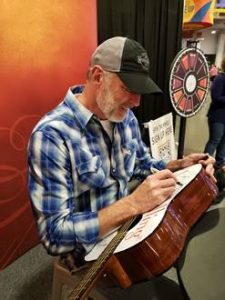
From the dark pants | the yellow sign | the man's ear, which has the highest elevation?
the yellow sign

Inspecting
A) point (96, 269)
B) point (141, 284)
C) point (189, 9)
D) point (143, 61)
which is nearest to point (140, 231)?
point (96, 269)

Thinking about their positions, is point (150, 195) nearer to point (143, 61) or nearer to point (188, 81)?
point (143, 61)

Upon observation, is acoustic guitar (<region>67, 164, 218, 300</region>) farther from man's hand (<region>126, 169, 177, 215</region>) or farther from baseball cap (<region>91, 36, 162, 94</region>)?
baseball cap (<region>91, 36, 162, 94</region>)

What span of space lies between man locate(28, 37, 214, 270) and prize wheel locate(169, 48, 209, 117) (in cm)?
124

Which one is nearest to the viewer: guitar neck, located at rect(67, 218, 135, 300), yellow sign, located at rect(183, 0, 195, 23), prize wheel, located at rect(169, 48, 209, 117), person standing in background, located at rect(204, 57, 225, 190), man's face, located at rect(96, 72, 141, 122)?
guitar neck, located at rect(67, 218, 135, 300)

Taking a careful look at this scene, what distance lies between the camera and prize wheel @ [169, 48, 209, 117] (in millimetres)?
2168

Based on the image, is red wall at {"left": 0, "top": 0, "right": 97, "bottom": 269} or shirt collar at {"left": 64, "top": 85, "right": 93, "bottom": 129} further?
red wall at {"left": 0, "top": 0, "right": 97, "bottom": 269}

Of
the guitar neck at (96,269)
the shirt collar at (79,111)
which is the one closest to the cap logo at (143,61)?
the shirt collar at (79,111)

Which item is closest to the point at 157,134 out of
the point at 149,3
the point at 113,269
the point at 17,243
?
the point at 149,3

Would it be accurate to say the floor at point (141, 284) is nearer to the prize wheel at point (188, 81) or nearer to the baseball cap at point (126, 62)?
the baseball cap at point (126, 62)

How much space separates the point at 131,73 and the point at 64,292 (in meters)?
0.97

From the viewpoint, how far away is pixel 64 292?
3.96 feet

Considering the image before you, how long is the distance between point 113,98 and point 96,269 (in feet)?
1.83

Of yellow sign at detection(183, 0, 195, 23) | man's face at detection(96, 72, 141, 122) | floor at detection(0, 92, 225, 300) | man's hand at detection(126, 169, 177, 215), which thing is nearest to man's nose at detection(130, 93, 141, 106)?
man's face at detection(96, 72, 141, 122)
